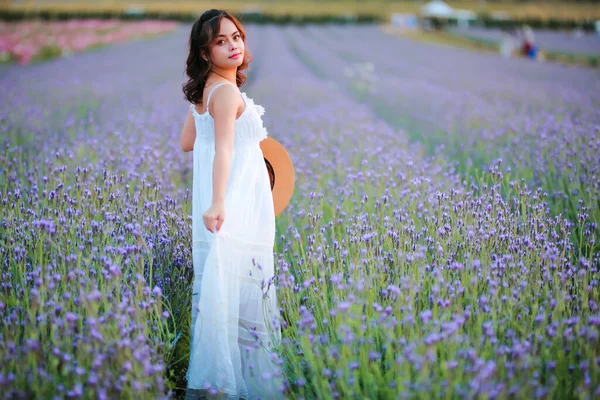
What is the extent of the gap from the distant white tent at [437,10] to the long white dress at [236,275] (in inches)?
1424

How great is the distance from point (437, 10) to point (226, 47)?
36.8 m

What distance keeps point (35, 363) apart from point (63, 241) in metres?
0.90

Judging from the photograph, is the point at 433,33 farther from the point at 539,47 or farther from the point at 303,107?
the point at 303,107

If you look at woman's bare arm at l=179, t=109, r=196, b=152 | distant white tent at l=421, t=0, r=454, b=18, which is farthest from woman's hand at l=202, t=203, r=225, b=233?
distant white tent at l=421, t=0, r=454, b=18

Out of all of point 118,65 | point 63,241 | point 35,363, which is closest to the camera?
point 35,363

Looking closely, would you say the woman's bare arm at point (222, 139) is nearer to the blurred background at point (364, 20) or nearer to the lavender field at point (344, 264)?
the lavender field at point (344, 264)

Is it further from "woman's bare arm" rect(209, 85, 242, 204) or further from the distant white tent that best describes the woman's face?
the distant white tent

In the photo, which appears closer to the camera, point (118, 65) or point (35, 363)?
point (35, 363)

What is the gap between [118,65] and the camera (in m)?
13.2

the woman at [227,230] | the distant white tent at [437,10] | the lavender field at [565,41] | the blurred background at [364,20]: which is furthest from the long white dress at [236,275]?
the distant white tent at [437,10]

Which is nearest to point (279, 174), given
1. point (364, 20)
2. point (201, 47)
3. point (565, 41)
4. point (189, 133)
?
point (189, 133)

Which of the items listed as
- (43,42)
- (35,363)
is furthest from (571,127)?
(43,42)

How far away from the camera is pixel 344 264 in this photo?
9.12 feet

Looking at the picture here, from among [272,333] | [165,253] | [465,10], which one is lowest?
[272,333]
